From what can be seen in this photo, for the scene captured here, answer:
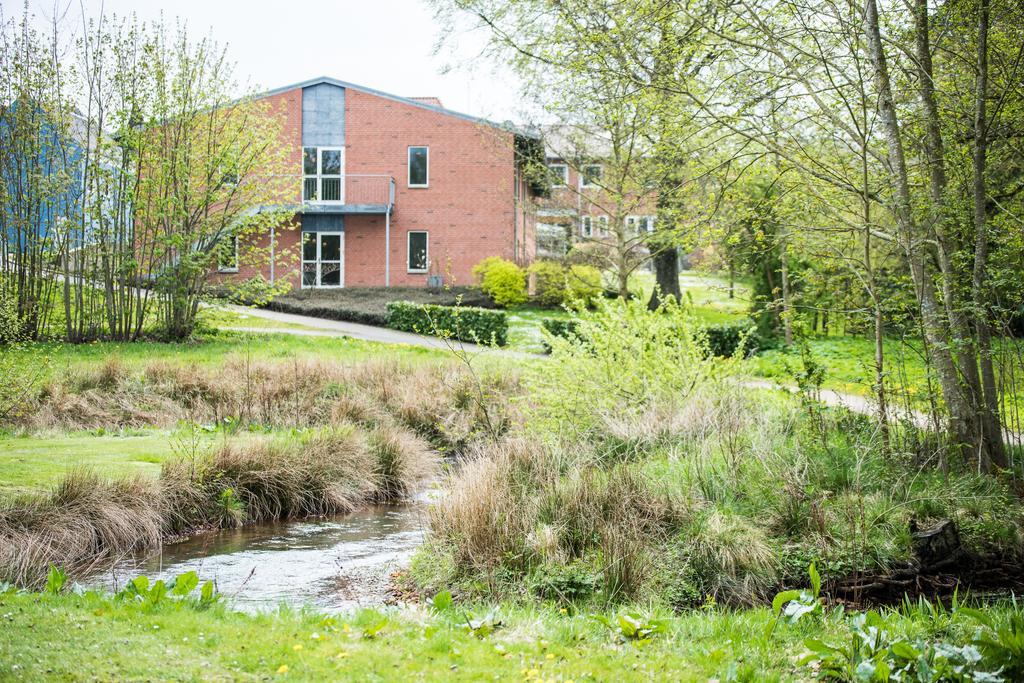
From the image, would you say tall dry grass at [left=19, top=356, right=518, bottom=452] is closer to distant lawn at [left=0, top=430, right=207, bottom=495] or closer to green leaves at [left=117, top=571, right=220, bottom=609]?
distant lawn at [left=0, top=430, right=207, bottom=495]

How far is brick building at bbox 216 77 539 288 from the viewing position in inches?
1212

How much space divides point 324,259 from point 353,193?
2.67 metres

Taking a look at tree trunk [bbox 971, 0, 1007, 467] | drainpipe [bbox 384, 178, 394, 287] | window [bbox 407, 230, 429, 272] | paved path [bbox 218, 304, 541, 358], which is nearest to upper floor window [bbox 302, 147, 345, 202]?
drainpipe [bbox 384, 178, 394, 287]

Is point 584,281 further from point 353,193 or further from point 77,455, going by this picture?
point 77,455

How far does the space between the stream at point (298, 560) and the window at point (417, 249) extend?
22802 millimetres

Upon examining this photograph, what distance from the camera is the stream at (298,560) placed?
6.19 m

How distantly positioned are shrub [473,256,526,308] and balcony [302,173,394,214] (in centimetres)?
482

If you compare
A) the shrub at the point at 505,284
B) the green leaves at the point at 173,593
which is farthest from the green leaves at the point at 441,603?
the shrub at the point at 505,284

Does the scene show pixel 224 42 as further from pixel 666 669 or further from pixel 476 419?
pixel 666 669

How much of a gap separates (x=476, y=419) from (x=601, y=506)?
5.15m

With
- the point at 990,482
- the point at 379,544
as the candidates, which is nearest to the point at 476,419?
the point at 379,544

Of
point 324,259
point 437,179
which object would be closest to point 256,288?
point 324,259

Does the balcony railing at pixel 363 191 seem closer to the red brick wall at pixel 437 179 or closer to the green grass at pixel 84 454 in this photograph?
the red brick wall at pixel 437 179

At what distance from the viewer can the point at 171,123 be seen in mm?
17375
